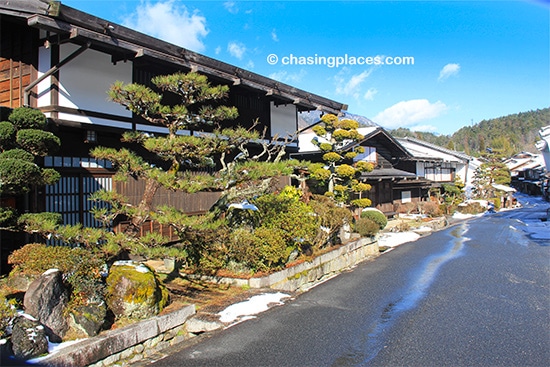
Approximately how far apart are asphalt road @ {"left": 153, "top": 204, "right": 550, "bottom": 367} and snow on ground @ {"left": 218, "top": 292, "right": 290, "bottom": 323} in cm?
21

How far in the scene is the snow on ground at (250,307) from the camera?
274 inches

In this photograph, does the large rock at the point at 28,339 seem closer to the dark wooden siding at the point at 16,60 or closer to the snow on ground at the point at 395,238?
the dark wooden siding at the point at 16,60

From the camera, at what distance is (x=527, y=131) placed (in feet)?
400

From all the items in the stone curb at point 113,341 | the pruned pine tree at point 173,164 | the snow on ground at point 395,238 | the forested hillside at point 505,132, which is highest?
the forested hillside at point 505,132

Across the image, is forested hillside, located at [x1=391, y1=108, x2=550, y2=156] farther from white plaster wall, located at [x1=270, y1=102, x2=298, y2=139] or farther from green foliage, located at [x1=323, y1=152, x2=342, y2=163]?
white plaster wall, located at [x1=270, y1=102, x2=298, y2=139]

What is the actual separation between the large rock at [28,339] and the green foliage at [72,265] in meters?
0.76

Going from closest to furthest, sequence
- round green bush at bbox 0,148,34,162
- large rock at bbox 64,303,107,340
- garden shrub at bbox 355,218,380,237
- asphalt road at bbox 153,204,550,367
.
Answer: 1. large rock at bbox 64,303,107,340
2. asphalt road at bbox 153,204,550,367
3. round green bush at bbox 0,148,34,162
4. garden shrub at bbox 355,218,380,237

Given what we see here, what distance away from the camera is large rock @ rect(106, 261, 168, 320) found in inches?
240

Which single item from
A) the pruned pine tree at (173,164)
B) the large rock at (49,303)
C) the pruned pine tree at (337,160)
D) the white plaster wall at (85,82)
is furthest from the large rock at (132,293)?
the pruned pine tree at (337,160)

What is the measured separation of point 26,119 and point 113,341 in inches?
160

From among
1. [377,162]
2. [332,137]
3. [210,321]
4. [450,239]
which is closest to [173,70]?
[210,321]

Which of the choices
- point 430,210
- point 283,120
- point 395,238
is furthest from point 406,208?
point 283,120

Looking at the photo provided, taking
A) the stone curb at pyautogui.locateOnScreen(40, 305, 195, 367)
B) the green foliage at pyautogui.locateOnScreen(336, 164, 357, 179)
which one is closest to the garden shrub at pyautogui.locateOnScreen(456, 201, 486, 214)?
the green foliage at pyautogui.locateOnScreen(336, 164, 357, 179)

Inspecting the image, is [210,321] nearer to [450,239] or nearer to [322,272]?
[322,272]
